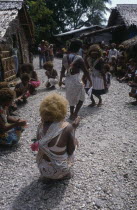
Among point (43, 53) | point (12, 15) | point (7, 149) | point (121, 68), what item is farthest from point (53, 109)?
point (43, 53)

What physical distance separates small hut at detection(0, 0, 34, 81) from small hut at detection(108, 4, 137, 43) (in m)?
6.89

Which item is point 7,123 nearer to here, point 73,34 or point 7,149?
point 7,149

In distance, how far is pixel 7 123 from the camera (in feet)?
13.4

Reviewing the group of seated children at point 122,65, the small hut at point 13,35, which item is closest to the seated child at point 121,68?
the group of seated children at point 122,65

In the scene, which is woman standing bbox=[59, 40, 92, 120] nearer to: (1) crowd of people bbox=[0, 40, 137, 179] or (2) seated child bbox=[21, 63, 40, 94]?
(1) crowd of people bbox=[0, 40, 137, 179]

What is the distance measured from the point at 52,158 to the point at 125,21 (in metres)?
15.2

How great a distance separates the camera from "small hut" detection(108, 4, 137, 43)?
15696 mm

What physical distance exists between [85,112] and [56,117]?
3472mm

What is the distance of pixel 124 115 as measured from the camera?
19.3 feet

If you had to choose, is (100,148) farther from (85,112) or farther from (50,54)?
(50,54)

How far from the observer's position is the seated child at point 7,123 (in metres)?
3.77

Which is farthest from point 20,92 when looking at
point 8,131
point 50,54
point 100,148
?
point 50,54

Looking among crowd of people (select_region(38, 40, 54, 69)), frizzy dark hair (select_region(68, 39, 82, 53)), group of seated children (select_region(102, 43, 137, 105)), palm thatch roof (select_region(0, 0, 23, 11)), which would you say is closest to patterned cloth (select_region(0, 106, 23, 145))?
frizzy dark hair (select_region(68, 39, 82, 53))

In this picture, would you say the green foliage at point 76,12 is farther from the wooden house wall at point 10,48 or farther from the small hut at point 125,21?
the wooden house wall at point 10,48
